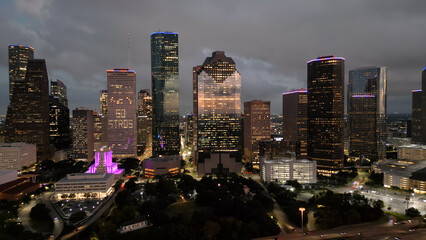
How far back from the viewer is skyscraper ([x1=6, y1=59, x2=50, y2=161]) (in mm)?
135500

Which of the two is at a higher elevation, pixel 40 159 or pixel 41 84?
pixel 41 84

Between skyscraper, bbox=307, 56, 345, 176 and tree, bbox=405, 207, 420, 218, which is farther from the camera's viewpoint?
skyscraper, bbox=307, 56, 345, 176

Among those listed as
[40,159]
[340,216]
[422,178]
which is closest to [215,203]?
[340,216]

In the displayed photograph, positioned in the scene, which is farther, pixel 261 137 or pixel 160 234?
pixel 261 137

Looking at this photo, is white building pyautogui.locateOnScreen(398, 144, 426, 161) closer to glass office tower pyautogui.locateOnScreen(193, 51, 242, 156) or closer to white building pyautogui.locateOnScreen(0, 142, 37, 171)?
glass office tower pyautogui.locateOnScreen(193, 51, 242, 156)

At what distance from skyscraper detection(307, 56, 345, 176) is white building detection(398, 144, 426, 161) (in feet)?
129

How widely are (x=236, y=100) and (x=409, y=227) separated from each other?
Result: 85443mm

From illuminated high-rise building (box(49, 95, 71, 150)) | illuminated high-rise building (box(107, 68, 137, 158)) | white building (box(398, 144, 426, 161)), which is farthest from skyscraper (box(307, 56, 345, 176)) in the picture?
illuminated high-rise building (box(49, 95, 71, 150))

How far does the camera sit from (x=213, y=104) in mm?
126500

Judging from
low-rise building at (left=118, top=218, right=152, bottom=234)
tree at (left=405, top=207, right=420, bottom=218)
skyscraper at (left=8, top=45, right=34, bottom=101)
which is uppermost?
skyscraper at (left=8, top=45, right=34, bottom=101)

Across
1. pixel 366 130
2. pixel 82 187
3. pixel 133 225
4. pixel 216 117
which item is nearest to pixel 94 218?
pixel 133 225

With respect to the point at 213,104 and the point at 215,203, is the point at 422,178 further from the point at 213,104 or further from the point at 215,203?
the point at 213,104

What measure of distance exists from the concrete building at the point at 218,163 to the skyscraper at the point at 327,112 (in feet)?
113

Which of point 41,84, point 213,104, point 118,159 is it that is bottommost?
point 118,159
